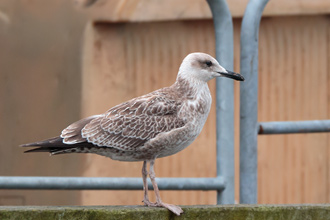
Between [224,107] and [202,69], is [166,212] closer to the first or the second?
[202,69]

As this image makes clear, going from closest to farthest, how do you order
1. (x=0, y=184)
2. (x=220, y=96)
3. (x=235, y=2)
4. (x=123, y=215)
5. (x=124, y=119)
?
1. (x=123, y=215)
2. (x=124, y=119)
3. (x=0, y=184)
4. (x=220, y=96)
5. (x=235, y=2)

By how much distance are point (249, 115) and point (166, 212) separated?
2.61 ft

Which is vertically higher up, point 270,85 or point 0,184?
point 270,85

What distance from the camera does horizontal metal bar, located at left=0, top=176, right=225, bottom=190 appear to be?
3836mm

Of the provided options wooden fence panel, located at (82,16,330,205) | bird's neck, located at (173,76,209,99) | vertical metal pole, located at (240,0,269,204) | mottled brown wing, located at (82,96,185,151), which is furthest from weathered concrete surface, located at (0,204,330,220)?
wooden fence panel, located at (82,16,330,205)

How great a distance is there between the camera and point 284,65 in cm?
704

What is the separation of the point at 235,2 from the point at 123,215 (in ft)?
12.0

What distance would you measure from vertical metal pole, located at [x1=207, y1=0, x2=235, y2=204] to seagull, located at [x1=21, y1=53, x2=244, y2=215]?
47cm

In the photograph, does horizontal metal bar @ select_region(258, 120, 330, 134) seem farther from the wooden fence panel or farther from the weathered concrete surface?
the wooden fence panel

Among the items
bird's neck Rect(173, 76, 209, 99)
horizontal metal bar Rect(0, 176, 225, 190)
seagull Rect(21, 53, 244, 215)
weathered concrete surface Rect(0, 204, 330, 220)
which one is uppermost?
bird's neck Rect(173, 76, 209, 99)

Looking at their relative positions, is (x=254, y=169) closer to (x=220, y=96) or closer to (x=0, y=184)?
(x=220, y=96)

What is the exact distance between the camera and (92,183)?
12.7ft

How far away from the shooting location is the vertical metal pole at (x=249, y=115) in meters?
4.01

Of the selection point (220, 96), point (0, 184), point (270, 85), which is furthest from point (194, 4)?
point (0, 184)
